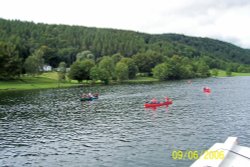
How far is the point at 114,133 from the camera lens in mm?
54812

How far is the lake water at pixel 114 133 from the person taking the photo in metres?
40.8

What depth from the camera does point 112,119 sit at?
6925 cm

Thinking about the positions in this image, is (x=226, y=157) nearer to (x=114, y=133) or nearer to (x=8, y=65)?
(x=114, y=133)

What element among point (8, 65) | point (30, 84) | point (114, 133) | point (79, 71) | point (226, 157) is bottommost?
point (114, 133)

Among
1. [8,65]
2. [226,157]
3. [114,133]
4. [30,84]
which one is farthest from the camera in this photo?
[30,84]

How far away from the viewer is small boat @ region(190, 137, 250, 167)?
2406cm

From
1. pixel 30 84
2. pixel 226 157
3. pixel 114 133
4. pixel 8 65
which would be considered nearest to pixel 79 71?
pixel 30 84

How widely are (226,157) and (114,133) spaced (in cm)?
3123

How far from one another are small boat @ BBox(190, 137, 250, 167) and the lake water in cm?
983

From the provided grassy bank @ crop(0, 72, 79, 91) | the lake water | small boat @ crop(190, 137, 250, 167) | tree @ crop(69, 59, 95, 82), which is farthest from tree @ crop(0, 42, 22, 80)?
small boat @ crop(190, 137, 250, 167)

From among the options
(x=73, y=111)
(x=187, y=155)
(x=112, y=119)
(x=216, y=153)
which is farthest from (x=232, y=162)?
(x=73, y=111)

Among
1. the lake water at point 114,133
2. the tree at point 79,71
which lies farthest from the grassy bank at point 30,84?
the lake water at point 114,133

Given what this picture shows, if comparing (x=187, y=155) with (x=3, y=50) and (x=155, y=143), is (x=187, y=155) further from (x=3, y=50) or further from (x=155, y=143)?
→ (x=3, y=50)

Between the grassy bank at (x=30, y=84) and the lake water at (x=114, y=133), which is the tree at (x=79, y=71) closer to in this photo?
the grassy bank at (x=30, y=84)
